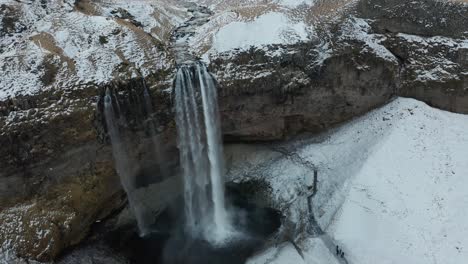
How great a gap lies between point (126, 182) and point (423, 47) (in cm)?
1455

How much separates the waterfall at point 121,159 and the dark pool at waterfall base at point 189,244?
711 millimetres

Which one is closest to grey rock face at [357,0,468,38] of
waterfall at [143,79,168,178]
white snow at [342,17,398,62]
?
white snow at [342,17,398,62]

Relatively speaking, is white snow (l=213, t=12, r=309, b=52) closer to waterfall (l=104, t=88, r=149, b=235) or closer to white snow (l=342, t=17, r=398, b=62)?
white snow (l=342, t=17, r=398, b=62)

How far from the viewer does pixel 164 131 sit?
15.5 metres

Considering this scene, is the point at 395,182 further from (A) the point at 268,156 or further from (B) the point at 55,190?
(B) the point at 55,190

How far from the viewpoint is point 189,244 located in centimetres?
1503

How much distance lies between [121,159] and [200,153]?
3.29 m

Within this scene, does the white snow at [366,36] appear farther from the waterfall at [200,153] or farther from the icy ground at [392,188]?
the waterfall at [200,153]

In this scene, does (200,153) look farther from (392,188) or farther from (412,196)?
(412,196)

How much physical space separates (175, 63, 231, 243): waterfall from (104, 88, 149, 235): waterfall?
1977 mm

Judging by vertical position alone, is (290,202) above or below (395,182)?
below

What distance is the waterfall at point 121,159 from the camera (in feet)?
46.1

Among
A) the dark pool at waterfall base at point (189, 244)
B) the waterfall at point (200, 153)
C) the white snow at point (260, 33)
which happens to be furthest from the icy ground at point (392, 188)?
the white snow at point (260, 33)

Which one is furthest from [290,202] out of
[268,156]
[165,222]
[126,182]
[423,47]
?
[423,47]
